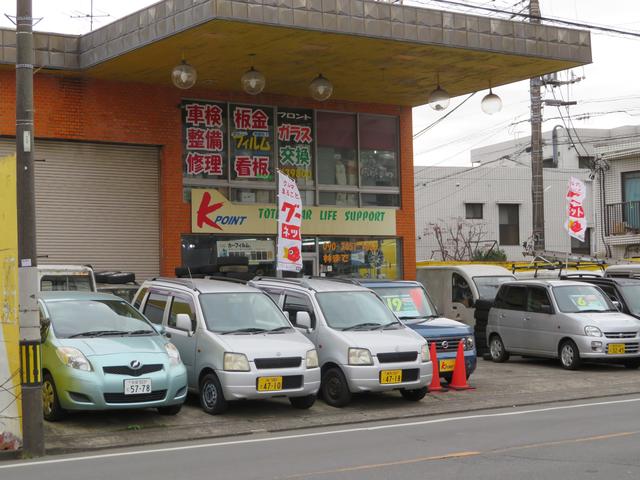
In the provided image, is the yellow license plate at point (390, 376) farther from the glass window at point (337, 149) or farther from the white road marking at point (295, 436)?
the glass window at point (337, 149)

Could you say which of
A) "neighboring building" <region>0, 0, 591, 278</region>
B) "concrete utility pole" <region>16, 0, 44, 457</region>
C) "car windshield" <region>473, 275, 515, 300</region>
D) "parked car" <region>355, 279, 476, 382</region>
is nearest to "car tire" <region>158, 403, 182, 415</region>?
"concrete utility pole" <region>16, 0, 44, 457</region>

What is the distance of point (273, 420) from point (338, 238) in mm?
10902

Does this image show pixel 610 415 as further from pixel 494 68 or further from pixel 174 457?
pixel 494 68

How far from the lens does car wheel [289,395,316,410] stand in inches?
569

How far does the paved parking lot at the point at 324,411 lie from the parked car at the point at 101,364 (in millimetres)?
364

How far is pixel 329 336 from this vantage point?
15.0 metres

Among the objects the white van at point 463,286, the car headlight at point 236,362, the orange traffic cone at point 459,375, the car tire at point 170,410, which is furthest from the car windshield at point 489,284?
the car tire at point 170,410

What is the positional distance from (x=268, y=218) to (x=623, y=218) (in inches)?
691

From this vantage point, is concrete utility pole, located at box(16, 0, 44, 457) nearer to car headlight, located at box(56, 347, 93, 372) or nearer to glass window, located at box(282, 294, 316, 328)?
car headlight, located at box(56, 347, 93, 372)

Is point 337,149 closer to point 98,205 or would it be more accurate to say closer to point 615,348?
point 98,205

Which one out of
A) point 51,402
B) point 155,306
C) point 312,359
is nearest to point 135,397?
point 51,402

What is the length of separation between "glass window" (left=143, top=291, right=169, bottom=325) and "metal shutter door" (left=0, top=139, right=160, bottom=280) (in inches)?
209

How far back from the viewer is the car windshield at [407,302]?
17547 mm

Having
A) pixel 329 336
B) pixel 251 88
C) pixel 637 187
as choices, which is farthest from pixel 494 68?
pixel 637 187
